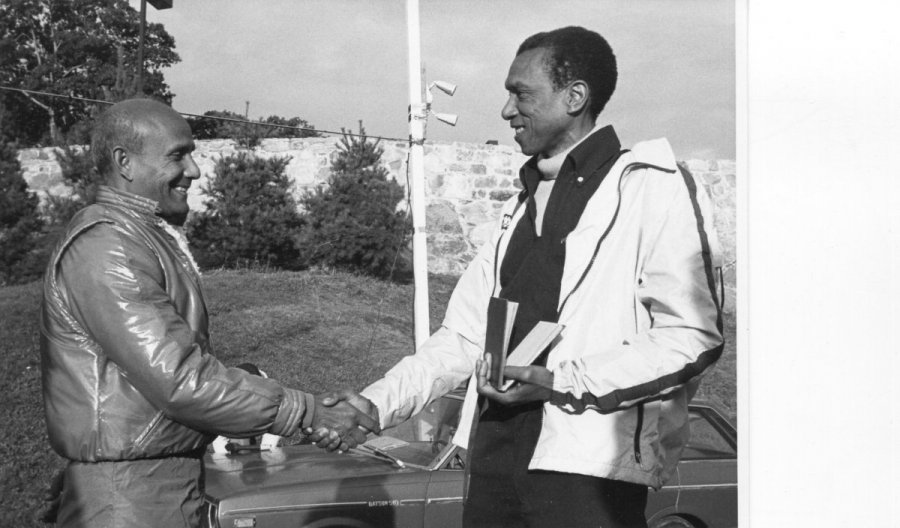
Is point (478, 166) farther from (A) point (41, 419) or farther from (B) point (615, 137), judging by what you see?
(B) point (615, 137)

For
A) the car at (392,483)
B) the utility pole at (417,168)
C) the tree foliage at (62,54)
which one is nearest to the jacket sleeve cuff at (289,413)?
the car at (392,483)

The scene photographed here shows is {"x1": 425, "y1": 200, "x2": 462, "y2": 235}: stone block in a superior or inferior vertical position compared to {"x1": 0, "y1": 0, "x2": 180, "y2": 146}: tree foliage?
inferior

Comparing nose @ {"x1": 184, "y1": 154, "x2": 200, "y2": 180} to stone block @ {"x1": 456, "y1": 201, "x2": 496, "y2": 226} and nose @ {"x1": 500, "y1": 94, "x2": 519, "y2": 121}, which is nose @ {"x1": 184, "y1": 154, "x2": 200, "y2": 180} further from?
stone block @ {"x1": 456, "y1": 201, "x2": 496, "y2": 226}

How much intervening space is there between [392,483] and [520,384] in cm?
299

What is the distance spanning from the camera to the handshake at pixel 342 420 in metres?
2.98

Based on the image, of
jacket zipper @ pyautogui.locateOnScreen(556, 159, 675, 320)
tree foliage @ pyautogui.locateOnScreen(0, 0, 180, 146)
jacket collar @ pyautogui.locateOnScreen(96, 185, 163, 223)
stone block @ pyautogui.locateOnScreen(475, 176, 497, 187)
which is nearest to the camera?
jacket zipper @ pyautogui.locateOnScreen(556, 159, 675, 320)

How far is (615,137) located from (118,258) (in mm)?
Answer: 1454

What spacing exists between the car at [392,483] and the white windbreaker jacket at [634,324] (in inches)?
103

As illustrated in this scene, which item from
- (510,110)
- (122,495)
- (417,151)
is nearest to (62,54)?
(417,151)

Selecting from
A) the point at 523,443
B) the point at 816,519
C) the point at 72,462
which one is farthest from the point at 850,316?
the point at 72,462

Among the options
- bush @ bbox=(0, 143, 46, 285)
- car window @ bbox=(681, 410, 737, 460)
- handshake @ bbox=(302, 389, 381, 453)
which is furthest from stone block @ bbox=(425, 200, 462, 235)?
handshake @ bbox=(302, 389, 381, 453)

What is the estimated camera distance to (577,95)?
9.11 feet

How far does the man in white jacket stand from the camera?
7.63 ft

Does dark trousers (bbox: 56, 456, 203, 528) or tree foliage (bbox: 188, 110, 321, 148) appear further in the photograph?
tree foliage (bbox: 188, 110, 321, 148)
